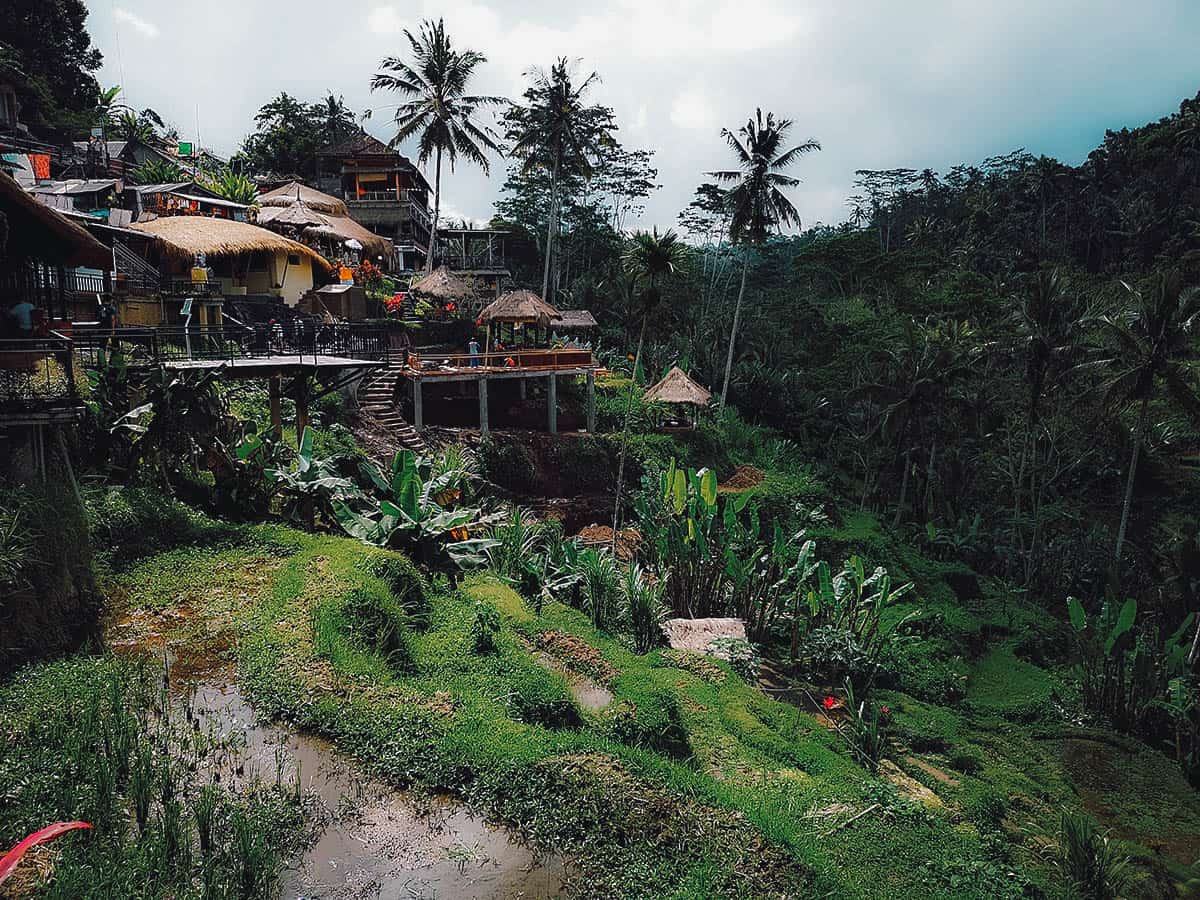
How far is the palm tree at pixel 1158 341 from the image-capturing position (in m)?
19.4

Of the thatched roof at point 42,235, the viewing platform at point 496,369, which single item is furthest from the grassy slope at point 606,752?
the viewing platform at point 496,369

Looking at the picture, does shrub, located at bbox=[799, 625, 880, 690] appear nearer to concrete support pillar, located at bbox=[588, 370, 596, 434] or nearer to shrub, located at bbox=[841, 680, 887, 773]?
shrub, located at bbox=[841, 680, 887, 773]

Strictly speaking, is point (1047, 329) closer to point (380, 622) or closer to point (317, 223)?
point (380, 622)

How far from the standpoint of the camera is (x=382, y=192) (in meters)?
39.7

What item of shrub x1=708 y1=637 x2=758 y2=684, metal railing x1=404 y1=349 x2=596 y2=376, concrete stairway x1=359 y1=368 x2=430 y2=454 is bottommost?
shrub x1=708 y1=637 x2=758 y2=684

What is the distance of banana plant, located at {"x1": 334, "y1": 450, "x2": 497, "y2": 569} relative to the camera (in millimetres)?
11680

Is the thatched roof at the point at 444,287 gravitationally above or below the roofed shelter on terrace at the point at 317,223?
below

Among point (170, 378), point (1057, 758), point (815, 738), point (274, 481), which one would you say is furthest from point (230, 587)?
point (1057, 758)

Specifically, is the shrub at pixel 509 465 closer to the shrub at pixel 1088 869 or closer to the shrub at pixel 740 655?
the shrub at pixel 740 655

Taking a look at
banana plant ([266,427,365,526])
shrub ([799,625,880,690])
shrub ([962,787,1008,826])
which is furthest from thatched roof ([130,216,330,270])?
shrub ([962,787,1008,826])

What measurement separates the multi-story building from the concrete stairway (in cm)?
1703

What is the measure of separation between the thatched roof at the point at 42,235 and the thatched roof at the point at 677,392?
65.1ft

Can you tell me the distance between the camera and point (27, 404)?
8.87 meters

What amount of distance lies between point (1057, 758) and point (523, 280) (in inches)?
1576
